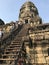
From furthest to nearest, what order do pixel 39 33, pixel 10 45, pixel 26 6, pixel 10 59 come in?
1. pixel 26 6
2. pixel 10 45
3. pixel 39 33
4. pixel 10 59

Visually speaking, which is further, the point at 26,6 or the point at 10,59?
the point at 26,6

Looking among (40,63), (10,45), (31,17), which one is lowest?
(40,63)

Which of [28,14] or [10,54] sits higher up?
[28,14]

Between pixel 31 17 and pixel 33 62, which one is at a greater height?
pixel 31 17

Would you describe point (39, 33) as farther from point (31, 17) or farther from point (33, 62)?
point (31, 17)

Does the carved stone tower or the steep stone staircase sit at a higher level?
the carved stone tower

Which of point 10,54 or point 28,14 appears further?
point 28,14

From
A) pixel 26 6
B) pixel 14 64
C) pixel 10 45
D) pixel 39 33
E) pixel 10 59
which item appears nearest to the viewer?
pixel 14 64

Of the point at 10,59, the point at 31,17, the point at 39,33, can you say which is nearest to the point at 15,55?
the point at 10,59

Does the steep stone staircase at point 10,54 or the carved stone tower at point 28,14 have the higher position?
the carved stone tower at point 28,14

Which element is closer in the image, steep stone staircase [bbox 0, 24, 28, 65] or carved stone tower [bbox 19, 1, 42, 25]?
steep stone staircase [bbox 0, 24, 28, 65]

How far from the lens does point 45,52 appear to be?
60.3ft

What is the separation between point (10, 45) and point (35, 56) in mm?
3374

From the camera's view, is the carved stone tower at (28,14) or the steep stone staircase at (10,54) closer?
the steep stone staircase at (10,54)
